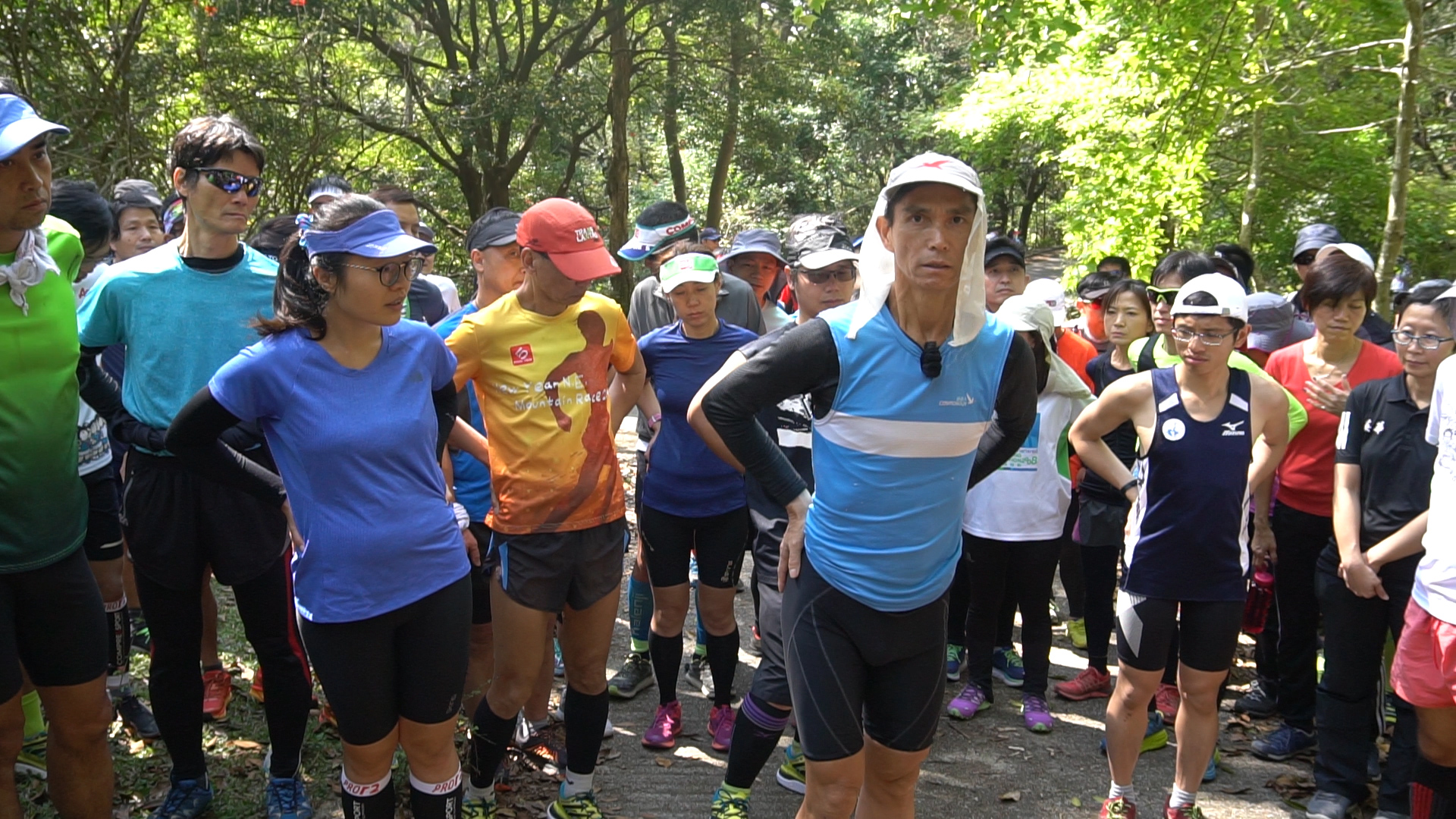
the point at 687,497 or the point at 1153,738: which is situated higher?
the point at 687,497

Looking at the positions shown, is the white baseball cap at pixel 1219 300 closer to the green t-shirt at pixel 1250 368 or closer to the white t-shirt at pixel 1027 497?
the green t-shirt at pixel 1250 368

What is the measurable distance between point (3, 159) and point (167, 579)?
1.51 metres

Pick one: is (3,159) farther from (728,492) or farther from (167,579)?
(728,492)

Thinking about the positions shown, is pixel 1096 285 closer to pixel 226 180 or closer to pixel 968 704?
pixel 968 704

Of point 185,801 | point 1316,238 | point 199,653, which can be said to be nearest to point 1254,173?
point 1316,238

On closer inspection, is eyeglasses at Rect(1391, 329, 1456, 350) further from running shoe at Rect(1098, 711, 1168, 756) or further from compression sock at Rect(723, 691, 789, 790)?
compression sock at Rect(723, 691, 789, 790)

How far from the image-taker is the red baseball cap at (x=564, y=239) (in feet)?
13.0

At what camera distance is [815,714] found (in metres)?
3.18

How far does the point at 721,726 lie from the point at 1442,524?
305 centimetres

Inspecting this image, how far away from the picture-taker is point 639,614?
580cm

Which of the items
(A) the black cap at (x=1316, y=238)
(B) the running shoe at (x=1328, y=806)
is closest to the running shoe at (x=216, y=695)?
(B) the running shoe at (x=1328, y=806)

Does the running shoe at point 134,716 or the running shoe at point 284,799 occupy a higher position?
the running shoe at point 284,799

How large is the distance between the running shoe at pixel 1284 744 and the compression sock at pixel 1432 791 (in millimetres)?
1246

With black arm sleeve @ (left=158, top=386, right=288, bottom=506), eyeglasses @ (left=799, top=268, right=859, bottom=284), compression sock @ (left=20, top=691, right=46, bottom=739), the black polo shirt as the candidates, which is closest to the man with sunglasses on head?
black arm sleeve @ (left=158, top=386, right=288, bottom=506)
